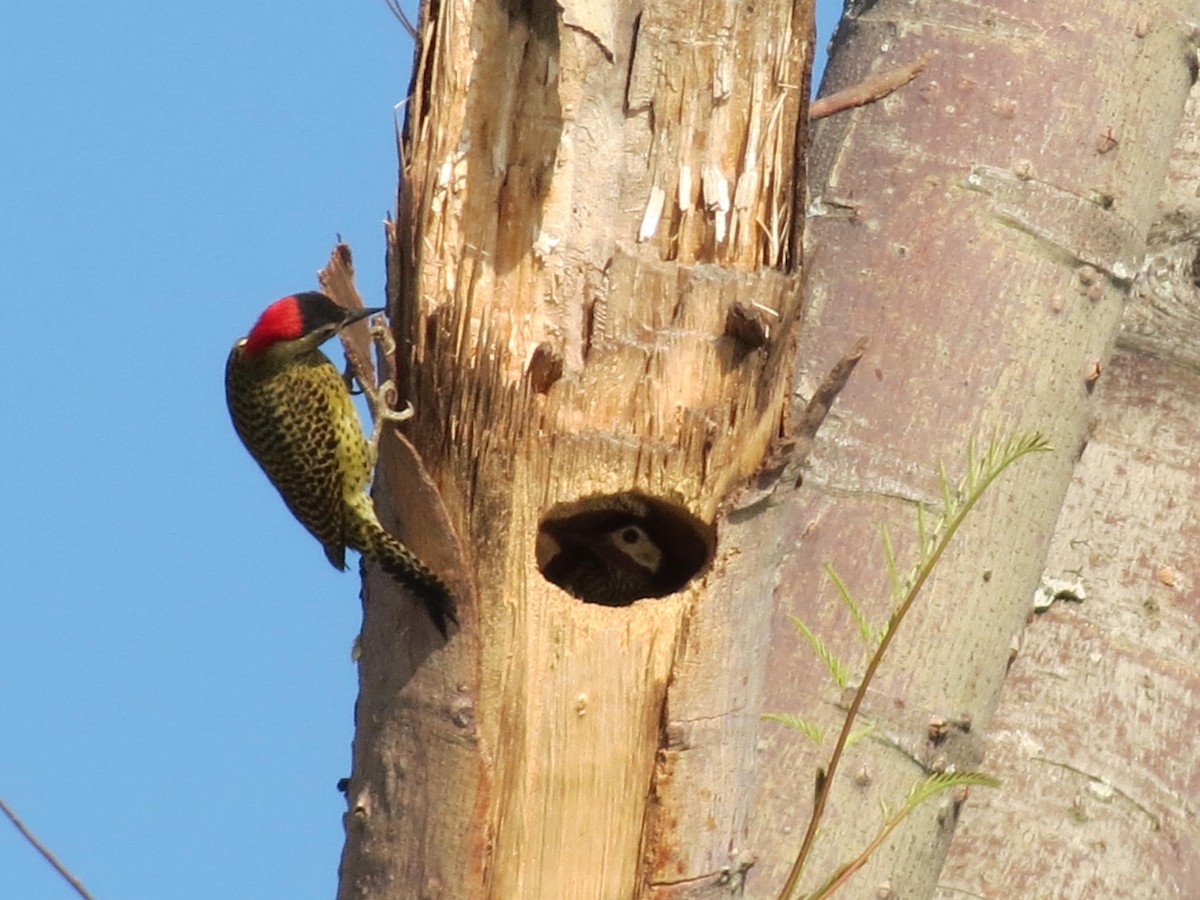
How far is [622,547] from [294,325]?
107 centimetres

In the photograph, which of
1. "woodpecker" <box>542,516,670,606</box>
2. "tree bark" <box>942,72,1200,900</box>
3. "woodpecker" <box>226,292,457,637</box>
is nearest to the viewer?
"tree bark" <box>942,72,1200,900</box>

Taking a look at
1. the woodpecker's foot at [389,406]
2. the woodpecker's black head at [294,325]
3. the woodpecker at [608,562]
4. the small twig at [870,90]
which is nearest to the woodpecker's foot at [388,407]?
the woodpecker's foot at [389,406]

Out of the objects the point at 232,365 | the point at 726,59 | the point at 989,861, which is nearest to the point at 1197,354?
the point at 989,861

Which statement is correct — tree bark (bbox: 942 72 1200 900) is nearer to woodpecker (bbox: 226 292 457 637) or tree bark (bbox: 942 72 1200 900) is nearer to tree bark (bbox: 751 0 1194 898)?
tree bark (bbox: 751 0 1194 898)

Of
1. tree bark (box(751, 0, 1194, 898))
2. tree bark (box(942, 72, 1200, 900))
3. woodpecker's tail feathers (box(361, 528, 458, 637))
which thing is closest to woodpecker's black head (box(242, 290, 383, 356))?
tree bark (box(751, 0, 1194, 898))

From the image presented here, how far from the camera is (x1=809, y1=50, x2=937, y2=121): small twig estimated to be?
3.29 metres

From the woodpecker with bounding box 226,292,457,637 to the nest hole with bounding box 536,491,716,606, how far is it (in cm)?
53

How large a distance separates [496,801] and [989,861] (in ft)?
4.56

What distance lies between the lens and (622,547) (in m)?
4.04

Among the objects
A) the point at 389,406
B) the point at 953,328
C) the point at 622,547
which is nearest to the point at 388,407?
the point at 389,406

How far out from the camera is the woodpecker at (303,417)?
4.18m

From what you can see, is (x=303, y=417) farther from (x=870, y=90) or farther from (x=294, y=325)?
(x=870, y=90)

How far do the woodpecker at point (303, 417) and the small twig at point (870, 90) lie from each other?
1279 millimetres

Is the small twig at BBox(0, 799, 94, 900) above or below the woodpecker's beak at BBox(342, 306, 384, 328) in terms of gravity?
below
